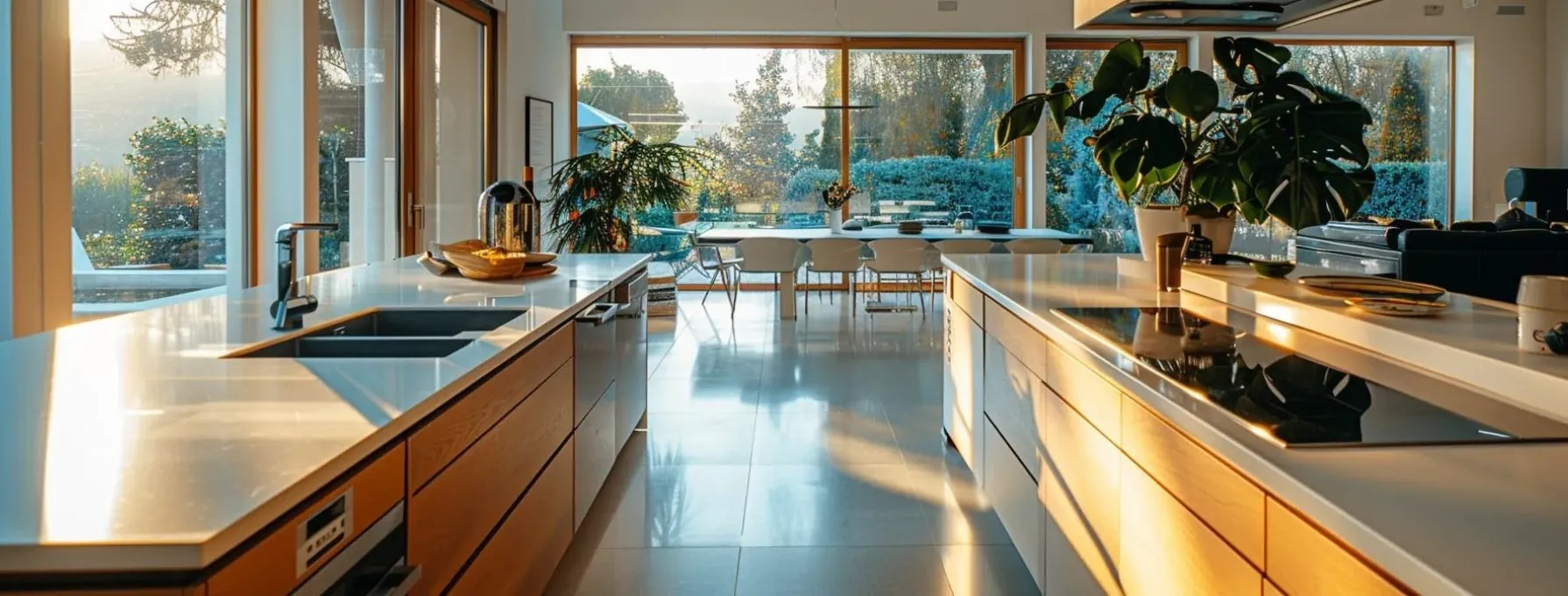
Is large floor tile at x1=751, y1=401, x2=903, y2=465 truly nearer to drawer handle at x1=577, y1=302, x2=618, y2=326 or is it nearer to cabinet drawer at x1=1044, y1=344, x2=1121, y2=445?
drawer handle at x1=577, y1=302, x2=618, y2=326

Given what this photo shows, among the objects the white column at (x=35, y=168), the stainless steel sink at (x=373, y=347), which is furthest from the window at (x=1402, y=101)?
the stainless steel sink at (x=373, y=347)

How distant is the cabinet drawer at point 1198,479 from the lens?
1416mm

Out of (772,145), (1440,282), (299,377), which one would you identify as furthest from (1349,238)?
(299,377)

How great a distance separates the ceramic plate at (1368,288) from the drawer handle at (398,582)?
6.84 feet

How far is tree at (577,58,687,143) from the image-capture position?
39.0 ft

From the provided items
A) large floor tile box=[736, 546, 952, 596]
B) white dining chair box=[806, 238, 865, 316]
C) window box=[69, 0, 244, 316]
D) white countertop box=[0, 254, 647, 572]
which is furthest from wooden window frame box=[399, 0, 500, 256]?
large floor tile box=[736, 546, 952, 596]

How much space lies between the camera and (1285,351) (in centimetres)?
218

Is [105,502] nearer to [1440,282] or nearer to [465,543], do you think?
[465,543]

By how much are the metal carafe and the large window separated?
294 inches

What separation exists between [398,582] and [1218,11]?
272 centimetres

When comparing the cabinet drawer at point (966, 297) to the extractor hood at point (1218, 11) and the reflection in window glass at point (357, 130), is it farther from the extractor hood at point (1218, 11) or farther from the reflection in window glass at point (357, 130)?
the reflection in window glass at point (357, 130)

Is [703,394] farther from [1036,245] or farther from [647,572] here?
[1036,245]

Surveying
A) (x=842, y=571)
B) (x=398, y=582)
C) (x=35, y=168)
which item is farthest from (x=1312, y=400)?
(x=35, y=168)

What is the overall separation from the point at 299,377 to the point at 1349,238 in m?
7.10
